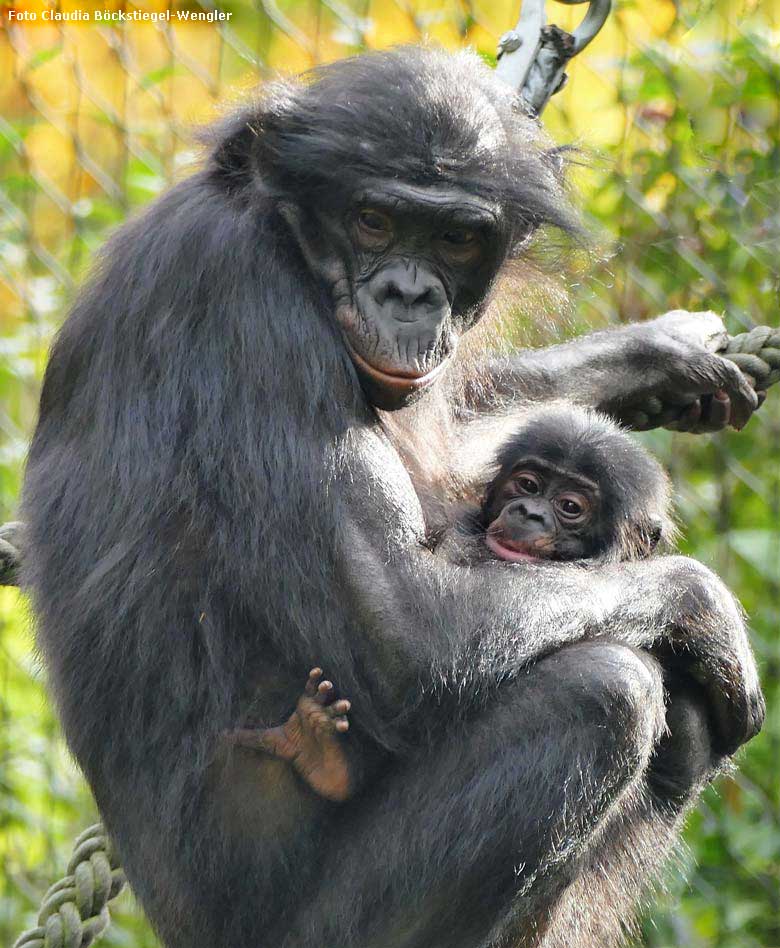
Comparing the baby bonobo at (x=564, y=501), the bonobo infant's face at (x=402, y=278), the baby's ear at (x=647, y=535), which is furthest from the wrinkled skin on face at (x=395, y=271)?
the baby's ear at (x=647, y=535)

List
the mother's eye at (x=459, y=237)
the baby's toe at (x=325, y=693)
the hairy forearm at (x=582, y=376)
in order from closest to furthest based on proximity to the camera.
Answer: the baby's toe at (x=325, y=693) < the mother's eye at (x=459, y=237) < the hairy forearm at (x=582, y=376)

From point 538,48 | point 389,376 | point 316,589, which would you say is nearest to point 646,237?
point 538,48

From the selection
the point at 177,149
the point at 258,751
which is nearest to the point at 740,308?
the point at 177,149

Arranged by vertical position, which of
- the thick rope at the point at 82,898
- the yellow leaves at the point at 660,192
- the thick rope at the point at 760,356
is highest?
the thick rope at the point at 760,356

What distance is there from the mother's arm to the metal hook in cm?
94

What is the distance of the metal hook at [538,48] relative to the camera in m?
4.22

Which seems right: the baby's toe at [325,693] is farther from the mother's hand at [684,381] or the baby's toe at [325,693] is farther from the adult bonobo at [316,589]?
the mother's hand at [684,381]

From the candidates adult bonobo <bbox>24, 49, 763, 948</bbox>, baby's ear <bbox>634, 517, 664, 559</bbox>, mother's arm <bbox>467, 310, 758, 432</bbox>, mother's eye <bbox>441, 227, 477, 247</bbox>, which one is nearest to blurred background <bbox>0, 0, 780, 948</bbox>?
mother's arm <bbox>467, 310, 758, 432</bbox>

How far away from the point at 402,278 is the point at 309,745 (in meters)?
1.13

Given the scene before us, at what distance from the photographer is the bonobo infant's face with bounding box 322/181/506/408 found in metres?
3.37

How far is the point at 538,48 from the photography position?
167 inches

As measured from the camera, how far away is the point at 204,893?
3.35m

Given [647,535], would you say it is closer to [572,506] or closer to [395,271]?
[572,506]

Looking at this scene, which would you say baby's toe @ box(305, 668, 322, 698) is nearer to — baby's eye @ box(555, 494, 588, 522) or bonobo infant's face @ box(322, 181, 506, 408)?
bonobo infant's face @ box(322, 181, 506, 408)
